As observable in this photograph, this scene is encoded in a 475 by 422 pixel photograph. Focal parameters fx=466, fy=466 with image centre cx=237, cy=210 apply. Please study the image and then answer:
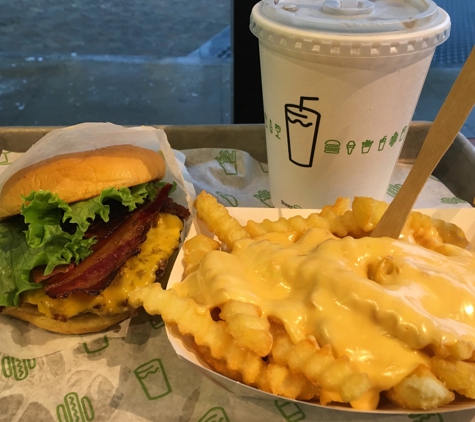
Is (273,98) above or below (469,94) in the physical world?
below

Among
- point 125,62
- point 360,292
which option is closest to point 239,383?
point 360,292

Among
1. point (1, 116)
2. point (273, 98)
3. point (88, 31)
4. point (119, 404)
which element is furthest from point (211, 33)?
point (119, 404)

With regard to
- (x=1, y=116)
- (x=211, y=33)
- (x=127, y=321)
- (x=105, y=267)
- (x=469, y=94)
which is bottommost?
(x=1, y=116)

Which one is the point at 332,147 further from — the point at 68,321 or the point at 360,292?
the point at 68,321

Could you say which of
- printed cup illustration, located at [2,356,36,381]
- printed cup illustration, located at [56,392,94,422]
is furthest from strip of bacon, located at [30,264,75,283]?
printed cup illustration, located at [56,392,94,422]

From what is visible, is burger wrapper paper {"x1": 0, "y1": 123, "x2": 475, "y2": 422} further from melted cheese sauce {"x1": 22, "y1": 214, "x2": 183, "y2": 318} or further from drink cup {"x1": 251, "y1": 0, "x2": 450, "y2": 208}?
drink cup {"x1": 251, "y1": 0, "x2": 450, "y2": 208}

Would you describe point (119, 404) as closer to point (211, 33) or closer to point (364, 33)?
point (364, 33)
